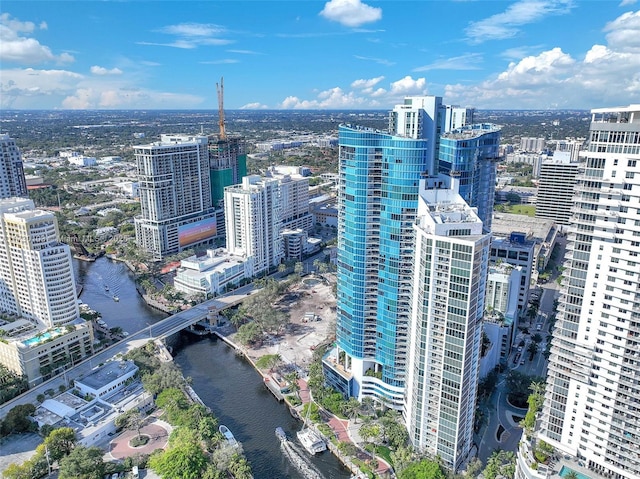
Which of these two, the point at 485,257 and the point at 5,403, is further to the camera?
the point at 5,403

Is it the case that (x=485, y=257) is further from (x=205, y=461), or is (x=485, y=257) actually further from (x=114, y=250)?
(x=114, y=250)

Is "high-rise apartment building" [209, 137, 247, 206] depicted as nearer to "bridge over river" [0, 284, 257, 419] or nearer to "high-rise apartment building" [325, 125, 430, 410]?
"bridge over river" [0, 284, 257, 419]

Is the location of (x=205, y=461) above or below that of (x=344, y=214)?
below

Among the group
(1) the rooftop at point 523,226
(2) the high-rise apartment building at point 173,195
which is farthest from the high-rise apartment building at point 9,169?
(1) the rooftop at point 523,226

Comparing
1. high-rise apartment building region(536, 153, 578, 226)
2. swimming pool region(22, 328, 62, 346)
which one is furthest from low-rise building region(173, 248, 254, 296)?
high-rise apartment building region(536, 153, 578, 226)

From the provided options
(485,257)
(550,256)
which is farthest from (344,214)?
(550,256)

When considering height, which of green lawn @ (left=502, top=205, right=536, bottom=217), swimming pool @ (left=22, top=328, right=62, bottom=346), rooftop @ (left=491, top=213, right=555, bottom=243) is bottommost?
swimming pool @ (left=22, top=328, right=62, bottom=346)

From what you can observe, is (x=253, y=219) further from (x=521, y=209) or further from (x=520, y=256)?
(x=521, y=209)
